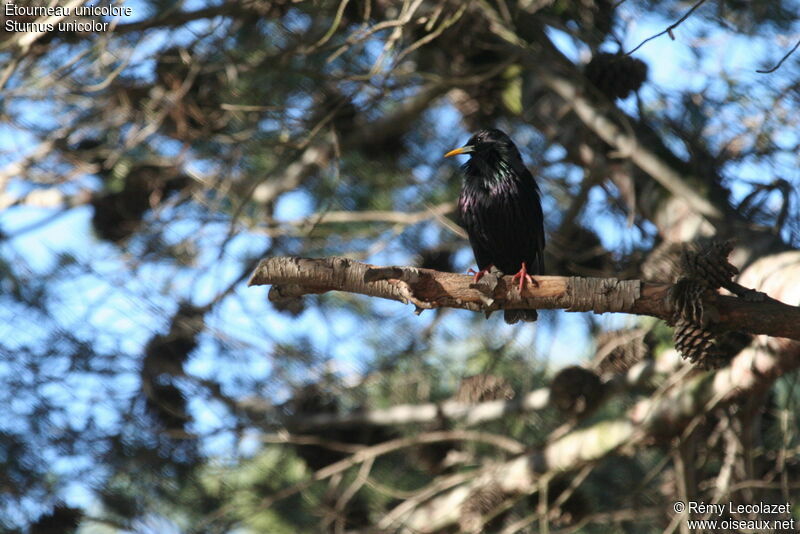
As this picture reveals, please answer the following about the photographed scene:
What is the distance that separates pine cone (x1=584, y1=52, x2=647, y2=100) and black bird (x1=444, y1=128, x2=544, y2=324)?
A: 553 mm

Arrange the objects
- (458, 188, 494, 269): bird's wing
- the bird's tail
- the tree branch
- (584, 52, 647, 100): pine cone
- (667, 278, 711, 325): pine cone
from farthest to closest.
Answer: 1. (458, 188, 494, 269): bird's wing
2. (584, 52, 647, 100): pine cone
3. the bird's tail
4. the tree branch
5. (667, 278, 711, 325): pine cone

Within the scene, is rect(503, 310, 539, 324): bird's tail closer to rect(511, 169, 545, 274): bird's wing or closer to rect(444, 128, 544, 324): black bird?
rect(444, 128, 544, 324): black bird

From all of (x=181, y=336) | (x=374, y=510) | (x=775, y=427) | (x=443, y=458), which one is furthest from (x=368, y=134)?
(x=775, y=427)

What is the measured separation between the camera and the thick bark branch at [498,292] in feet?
9.64

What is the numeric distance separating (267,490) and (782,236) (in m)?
3.28

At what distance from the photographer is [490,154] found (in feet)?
15.1

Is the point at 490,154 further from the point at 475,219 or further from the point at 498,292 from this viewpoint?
the point at 498,292

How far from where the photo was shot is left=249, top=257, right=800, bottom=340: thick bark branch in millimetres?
2938

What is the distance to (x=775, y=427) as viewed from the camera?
516cm

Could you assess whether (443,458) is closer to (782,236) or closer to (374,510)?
(374,510)

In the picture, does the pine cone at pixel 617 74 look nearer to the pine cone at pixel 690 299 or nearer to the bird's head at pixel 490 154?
the bird's head at pixel 490 154

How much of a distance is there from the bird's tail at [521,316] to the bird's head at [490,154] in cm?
77

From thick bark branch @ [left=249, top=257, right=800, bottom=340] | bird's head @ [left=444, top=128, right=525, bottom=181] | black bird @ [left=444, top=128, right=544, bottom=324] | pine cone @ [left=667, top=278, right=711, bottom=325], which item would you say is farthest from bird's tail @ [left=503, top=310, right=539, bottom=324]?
pine cone @ [left=667, top=278, right=711, bottom=325]

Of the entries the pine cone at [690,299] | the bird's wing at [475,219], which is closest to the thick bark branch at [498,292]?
the pine cone at [690,299]
